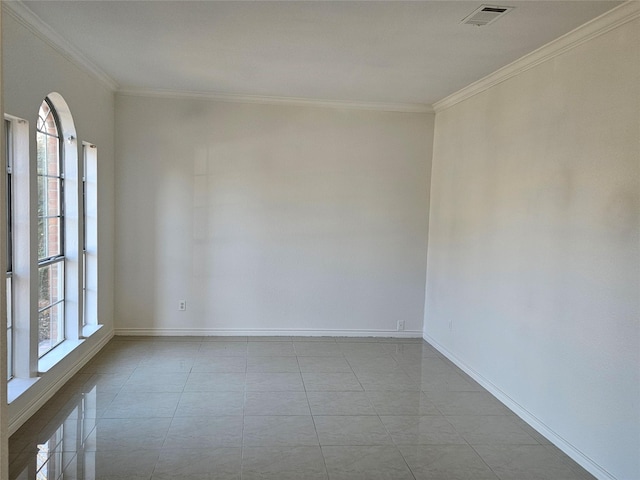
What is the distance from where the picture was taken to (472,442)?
332cm

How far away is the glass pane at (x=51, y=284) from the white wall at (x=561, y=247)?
3.61 m

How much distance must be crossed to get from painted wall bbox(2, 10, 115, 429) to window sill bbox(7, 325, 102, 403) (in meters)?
0.04

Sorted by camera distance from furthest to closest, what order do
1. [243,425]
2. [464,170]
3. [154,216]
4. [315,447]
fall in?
[154,216] < [464,170] < [243,425] < [315,447]

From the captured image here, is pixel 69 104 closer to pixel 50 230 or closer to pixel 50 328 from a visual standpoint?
pixel 50 230

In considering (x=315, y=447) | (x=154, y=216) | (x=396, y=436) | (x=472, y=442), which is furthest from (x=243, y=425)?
(x=154, y=216)

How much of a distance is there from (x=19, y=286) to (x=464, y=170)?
12.7 ft

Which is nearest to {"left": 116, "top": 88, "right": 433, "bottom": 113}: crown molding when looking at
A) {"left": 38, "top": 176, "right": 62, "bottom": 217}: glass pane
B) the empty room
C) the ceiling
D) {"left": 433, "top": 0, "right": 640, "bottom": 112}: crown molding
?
the empty room

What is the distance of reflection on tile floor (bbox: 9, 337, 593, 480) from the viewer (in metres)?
2.91

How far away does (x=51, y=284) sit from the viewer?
4.05 m

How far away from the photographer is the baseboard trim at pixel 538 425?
2939 millimetres

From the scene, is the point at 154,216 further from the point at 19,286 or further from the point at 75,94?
the point at 19,286

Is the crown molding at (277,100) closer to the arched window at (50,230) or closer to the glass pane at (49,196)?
the arched window at (50,230)

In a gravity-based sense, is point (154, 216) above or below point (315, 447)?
above

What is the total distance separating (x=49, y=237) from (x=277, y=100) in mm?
2688
